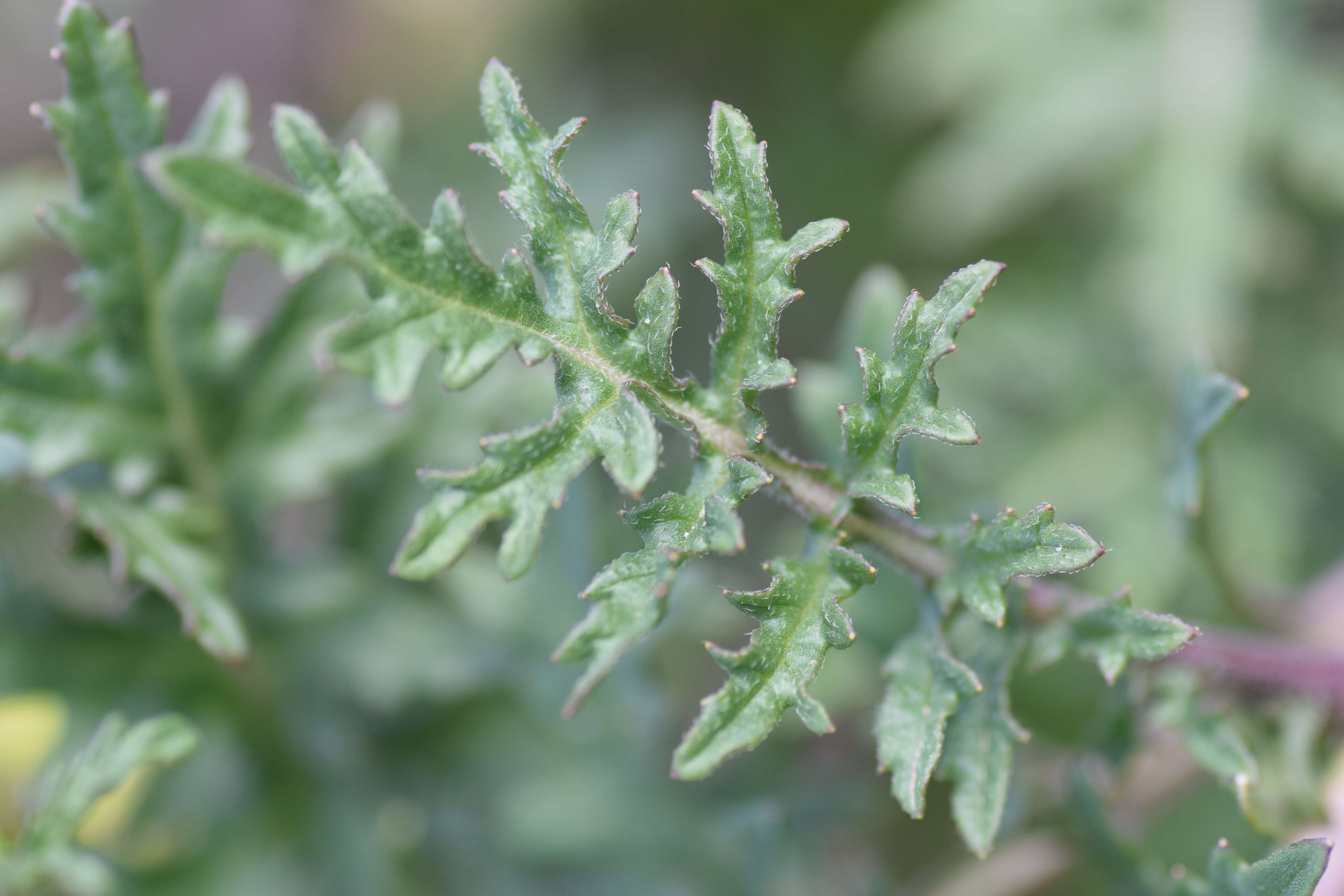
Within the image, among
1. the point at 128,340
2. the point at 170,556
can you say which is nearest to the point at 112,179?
the point at 128,340

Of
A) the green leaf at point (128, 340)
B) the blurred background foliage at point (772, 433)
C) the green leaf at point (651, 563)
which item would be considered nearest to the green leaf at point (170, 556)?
the green leaf at point (128, 340)

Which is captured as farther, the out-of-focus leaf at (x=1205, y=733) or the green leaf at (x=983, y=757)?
the out-of-focus leaf at (x=1205, y=733)

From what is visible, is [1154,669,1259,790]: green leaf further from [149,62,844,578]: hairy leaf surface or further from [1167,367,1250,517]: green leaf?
[149,62,844,578]: hairy leaf surface

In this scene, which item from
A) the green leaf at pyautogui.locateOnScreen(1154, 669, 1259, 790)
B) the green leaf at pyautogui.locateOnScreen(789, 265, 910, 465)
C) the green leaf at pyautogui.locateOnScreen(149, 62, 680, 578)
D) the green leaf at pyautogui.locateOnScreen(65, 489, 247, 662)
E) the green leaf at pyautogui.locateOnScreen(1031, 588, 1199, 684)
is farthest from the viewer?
the green leaf at pyautogui.locateOnScreen(789, 265, 910, 465)

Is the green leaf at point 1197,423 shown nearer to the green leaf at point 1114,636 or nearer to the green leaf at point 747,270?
the green leaf at point 1114,636

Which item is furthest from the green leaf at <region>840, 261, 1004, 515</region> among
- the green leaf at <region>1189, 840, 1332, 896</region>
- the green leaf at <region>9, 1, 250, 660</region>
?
the green leaf at <region>9, 1, 250, 660</region>

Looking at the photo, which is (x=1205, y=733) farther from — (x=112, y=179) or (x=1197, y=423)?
(x=112, y=179)
